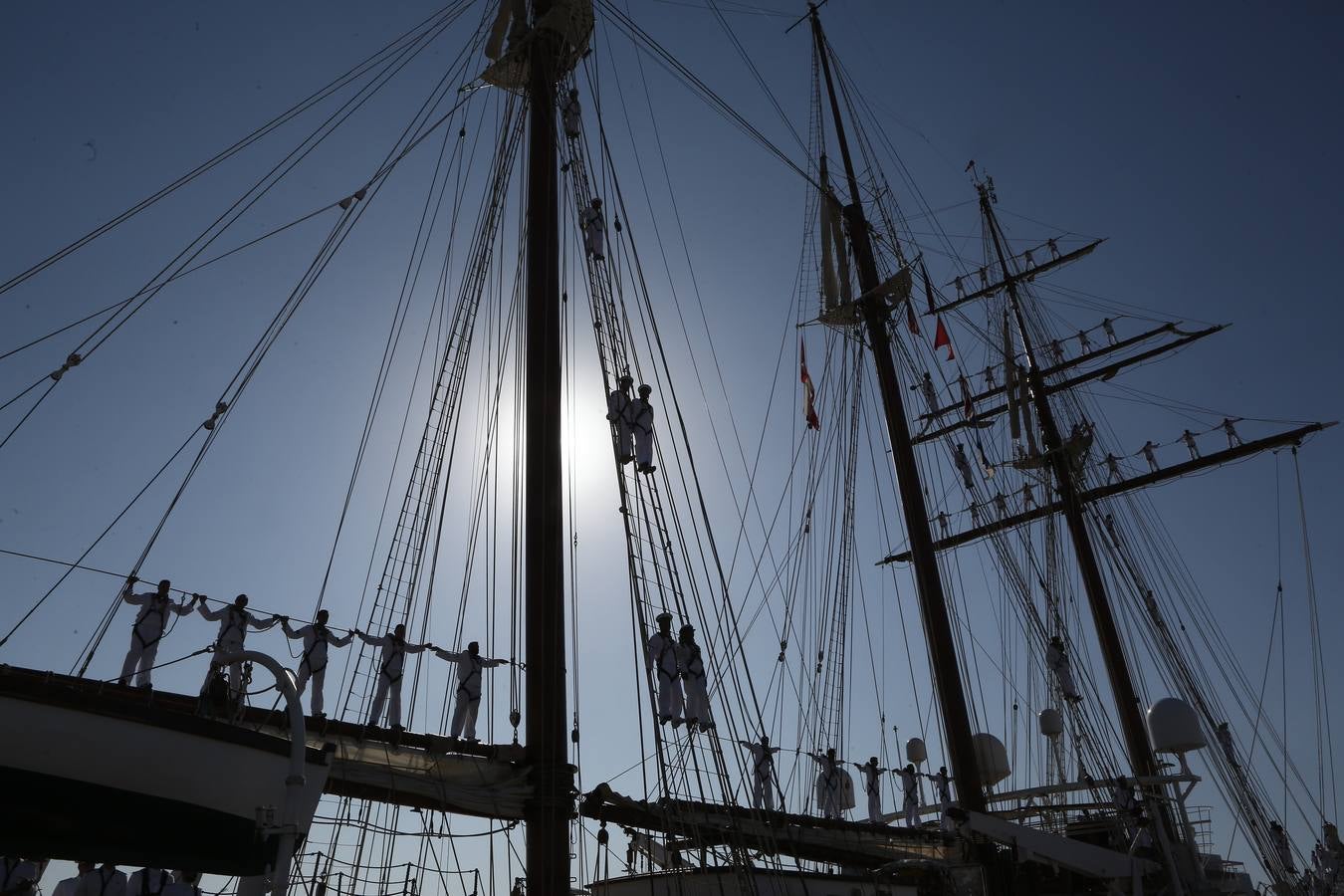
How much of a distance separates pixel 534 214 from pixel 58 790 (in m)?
7.74

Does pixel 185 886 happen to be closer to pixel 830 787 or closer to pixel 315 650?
pixel 315 650

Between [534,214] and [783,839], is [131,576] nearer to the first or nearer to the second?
[534,214]

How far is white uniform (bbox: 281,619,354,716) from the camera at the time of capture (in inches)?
443

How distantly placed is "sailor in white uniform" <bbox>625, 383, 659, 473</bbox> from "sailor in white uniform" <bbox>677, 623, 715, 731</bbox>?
2340mm

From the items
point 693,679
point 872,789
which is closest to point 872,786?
point 872,789

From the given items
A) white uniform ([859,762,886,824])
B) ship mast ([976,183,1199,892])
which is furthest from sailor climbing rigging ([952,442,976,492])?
white uniform ([859,762,886,824])

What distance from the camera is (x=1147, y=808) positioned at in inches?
698

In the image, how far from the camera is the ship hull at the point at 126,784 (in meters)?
6.43

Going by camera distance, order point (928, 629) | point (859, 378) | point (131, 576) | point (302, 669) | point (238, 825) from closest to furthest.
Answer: point (238, 825) → point (131, 576) → point (302, 669) → point (928, 629) → point (859, 378)

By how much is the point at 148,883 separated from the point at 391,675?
3795 millimetres

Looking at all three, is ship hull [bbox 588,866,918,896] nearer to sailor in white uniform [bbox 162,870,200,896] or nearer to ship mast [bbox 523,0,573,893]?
ship mast [bbox 523,0,573,893]

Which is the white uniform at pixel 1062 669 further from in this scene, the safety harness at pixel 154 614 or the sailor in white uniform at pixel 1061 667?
the safety harness at pixel 154 614

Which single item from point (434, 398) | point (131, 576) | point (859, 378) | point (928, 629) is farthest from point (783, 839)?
point (859, 378)

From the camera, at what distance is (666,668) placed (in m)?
12.5
